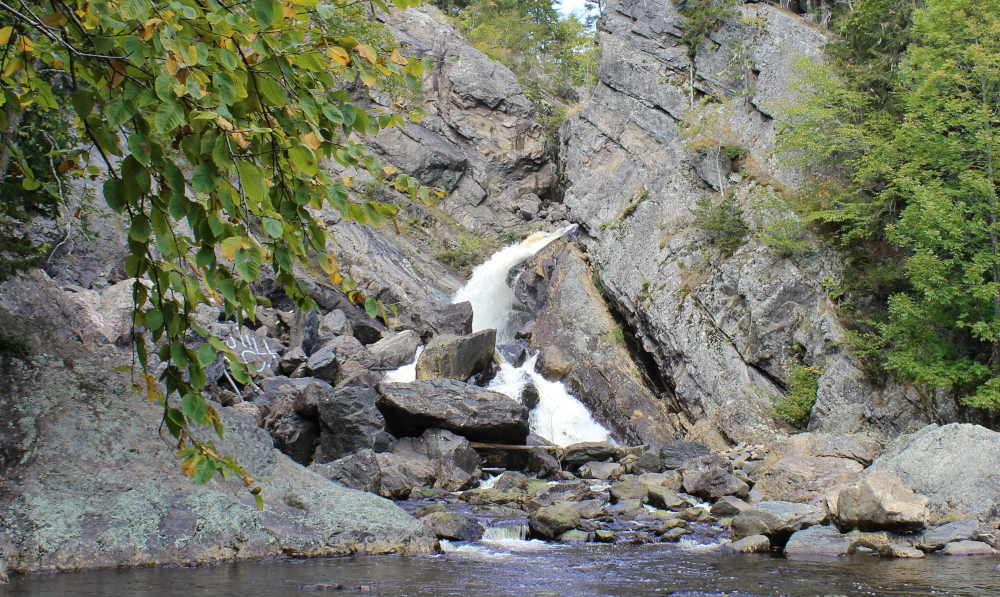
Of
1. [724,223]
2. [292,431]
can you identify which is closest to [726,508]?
[292,431]

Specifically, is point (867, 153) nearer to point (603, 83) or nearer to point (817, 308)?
point (817, 308)

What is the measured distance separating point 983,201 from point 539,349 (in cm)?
1672

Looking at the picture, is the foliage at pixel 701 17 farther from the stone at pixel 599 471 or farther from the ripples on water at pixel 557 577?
the ripples on water at pixel 557 577

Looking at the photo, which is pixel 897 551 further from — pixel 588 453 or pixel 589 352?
pixel 589 352

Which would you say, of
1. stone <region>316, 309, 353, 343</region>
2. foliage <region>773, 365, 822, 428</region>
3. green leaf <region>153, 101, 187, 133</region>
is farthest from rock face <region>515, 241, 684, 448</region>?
green leaf <region>153, 101, 187, 133</region>

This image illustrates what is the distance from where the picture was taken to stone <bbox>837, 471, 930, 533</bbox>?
36.4 feet

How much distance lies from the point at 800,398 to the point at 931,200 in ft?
23.1

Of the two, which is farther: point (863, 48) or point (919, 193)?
point (863, 48)

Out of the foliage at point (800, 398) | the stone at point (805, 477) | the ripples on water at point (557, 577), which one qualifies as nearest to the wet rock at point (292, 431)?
the ripples on water at point (557, 577)

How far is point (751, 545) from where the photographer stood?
36.6 feet

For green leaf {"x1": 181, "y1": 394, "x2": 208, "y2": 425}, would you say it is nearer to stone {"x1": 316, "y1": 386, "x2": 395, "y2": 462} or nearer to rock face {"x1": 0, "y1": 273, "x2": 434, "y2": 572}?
rock face {"x1": 0, "y1": 273, "x2": 434, "y2": 572}

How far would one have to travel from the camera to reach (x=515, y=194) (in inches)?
1833

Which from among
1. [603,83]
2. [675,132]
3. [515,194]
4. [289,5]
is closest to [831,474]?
[289,5]

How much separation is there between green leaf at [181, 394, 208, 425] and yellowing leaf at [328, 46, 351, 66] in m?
1.57
